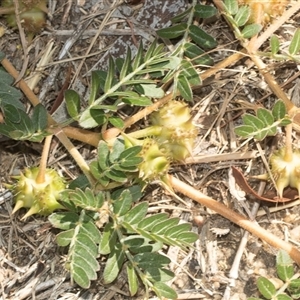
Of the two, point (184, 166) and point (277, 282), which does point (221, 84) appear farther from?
point (277, 282)

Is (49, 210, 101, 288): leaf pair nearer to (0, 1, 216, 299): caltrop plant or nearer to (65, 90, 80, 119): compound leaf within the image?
(0, 1, 216, 299): caltrop plant

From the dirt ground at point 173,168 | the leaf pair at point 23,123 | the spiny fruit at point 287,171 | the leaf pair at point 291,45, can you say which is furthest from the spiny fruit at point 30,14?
the spiny fruit at point 287,171

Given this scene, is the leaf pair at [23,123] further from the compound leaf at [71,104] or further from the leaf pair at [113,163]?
the leaf pair at [113,163]

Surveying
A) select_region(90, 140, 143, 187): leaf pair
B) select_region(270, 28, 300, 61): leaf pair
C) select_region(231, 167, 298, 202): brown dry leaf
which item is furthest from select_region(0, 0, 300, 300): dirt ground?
select_region(90, 140, 143, 187): leaf pair

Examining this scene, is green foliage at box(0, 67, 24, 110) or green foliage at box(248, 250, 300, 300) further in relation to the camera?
green foliage at box(0, 67, 24, 110)

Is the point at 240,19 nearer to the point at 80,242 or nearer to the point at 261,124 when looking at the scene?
the point at 261,124
